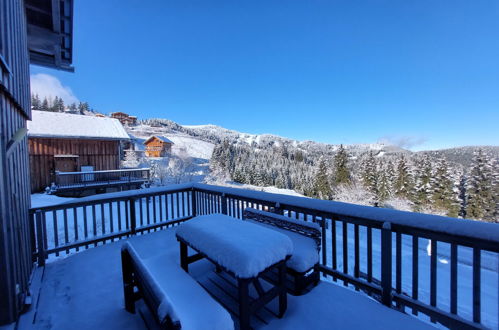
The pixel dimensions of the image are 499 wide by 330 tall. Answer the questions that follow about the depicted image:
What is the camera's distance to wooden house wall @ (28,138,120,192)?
12.1m

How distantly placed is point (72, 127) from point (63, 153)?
5.70 ft

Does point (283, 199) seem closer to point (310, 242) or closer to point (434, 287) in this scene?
point (310, 242)

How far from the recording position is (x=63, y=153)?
12836 millimetres

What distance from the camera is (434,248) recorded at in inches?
70.8

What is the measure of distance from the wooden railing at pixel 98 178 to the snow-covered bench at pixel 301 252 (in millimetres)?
12946

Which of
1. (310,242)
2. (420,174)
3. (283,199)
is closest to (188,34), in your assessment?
(283,199)

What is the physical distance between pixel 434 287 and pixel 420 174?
27317 millimetres

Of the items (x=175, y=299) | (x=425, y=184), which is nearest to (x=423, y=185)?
(x=425, y=184)

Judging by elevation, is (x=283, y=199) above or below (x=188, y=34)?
below

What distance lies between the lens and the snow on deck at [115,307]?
6.00ft

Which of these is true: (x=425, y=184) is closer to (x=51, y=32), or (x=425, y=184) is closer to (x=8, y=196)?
(x=8, y=196)

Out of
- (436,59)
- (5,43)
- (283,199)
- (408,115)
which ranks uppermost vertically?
(408,115)

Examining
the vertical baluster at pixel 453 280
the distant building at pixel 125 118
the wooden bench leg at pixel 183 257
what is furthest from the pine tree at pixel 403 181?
the distant building at pixel 125 118

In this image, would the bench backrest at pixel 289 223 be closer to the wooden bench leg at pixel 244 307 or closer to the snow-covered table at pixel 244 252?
the snow-covered table at pixel 244 252
